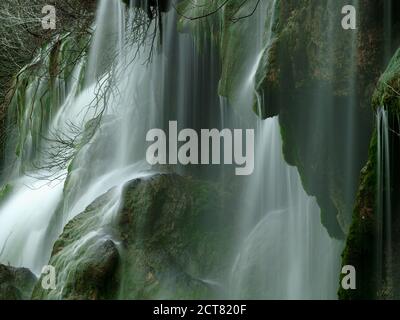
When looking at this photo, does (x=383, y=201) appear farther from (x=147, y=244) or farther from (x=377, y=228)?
(x=147, y=244)

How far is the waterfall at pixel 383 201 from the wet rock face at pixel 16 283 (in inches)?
185

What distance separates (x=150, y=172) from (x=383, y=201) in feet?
14.0

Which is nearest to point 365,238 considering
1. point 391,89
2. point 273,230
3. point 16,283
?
point 391,89

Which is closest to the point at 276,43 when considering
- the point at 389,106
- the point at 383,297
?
the point at 389,106

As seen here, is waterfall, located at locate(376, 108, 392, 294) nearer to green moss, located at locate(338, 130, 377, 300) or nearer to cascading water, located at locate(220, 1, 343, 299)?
green moss, located at locate(338, 130, 377, 300)

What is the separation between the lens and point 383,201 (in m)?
6.90

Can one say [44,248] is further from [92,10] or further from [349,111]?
[349,111]

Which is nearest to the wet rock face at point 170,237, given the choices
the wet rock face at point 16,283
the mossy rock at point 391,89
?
the wet rock face at point 16,283

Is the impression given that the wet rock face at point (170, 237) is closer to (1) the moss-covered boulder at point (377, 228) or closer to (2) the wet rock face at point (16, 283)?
(2) the wet rock face at point (16, 283)

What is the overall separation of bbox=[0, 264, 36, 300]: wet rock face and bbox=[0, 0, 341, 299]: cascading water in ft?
2.62

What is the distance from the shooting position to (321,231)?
387 inches

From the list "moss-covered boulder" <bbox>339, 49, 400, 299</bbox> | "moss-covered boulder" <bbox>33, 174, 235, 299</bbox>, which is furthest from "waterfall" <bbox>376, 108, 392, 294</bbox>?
"moss-covered boulder" <bbox>33, 174, 235, 299</bbox>

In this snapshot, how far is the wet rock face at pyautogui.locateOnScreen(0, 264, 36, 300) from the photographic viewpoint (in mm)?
9938

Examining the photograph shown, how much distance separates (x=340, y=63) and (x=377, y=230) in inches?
90.5
